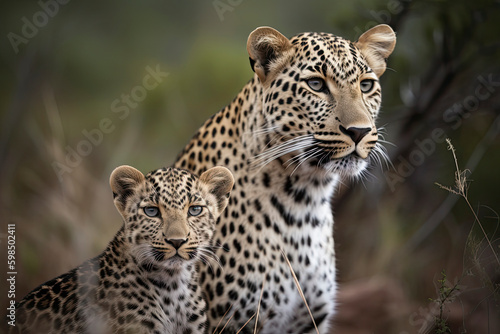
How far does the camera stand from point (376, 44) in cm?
504

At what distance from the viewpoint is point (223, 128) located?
16.8 ft

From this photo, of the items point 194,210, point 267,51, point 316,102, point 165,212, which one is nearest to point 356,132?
point 316,102

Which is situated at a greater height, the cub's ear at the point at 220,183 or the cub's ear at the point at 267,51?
the cub's ear at the point at 267,51

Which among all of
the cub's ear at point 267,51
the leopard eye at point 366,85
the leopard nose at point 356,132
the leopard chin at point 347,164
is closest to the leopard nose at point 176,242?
the leopard chin at point 347,164

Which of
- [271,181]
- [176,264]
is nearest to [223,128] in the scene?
[271,181]

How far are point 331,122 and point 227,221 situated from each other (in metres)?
1.02

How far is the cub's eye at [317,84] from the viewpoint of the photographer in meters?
4.73

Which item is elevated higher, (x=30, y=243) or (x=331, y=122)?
(x=30, y=243)

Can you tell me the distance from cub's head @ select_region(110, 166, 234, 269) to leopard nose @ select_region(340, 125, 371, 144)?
0.88m

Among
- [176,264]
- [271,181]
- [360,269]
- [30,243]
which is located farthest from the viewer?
[360,269]

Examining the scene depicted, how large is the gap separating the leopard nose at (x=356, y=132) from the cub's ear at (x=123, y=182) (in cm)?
131

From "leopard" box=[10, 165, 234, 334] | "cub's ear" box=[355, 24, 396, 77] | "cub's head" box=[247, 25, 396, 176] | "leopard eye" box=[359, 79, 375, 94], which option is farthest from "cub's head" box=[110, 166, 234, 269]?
"cub's ear" box=[355, 24, 396, 77]

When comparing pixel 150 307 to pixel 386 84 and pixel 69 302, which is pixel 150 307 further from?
pixel 386 84

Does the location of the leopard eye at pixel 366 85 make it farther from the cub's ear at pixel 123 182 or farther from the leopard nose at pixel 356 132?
the cub's ear at pixel 123 182
